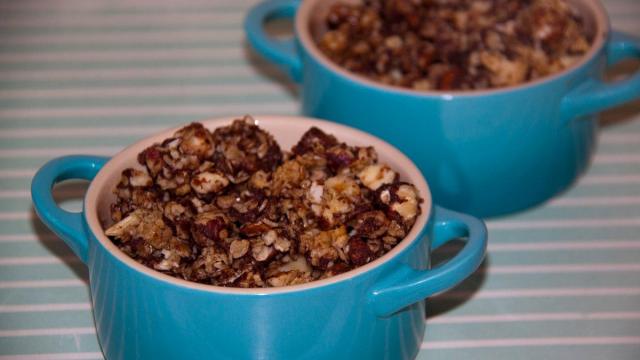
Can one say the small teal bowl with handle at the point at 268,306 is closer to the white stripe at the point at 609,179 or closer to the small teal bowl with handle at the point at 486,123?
the small teal bowl with handle at the point at 486,123

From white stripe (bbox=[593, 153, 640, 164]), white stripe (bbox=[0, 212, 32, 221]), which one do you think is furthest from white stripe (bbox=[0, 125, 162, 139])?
white stripe (bbox=[593, 153, 640, 164])

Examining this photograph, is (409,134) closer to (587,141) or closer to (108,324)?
(587,141)

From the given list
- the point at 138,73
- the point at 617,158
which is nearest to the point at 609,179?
the point at 617,158

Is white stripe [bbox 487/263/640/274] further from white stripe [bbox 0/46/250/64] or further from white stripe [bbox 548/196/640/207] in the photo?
white stripe [bbox 0/46/250/64]

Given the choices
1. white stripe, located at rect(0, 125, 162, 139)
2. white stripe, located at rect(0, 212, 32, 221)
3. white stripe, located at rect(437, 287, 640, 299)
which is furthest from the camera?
white stripe, located at rect(0, 125, 162, 139)

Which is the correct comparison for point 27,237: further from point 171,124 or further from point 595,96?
point 595,96

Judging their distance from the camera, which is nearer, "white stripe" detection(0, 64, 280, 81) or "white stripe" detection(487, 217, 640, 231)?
"white stripe" detection(487, 217, 640, 231)

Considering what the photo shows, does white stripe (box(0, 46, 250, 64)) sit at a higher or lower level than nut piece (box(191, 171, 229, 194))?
lower
